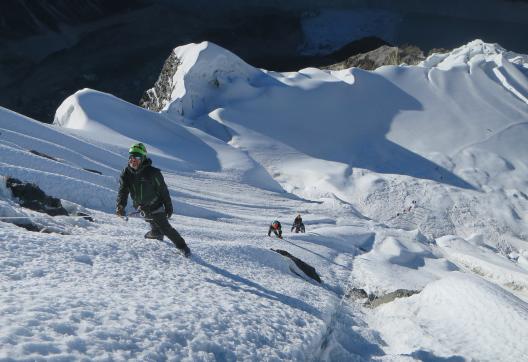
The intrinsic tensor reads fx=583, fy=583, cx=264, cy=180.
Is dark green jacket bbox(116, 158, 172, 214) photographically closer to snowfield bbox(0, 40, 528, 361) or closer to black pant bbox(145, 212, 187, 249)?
black pant bbox(145, 212, 187, 249)

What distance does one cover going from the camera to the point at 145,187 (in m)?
7.41

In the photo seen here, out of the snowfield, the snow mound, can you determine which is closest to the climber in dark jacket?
the snowfield

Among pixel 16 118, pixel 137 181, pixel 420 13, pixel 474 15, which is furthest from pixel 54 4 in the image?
pixel 137 181

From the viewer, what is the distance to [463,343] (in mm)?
6645

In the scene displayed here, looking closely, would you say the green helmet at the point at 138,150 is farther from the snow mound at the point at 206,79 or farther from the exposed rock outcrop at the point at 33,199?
the snow mound at the point at 206,79

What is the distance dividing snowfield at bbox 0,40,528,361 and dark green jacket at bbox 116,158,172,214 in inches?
22.5

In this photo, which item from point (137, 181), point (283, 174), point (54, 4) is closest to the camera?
point (137, 181)

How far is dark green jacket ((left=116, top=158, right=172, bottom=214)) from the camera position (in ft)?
24.2

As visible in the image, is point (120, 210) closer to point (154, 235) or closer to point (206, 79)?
point (154, 235)

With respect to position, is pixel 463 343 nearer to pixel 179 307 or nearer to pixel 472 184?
pixel 179 307

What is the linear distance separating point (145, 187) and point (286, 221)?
13.8 m

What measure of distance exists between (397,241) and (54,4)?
63.0m

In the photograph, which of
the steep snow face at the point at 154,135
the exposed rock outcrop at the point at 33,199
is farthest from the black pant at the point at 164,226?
the steep snow face at the point at 154,135

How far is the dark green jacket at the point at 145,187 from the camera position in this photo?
24.2 feet
